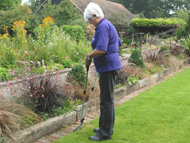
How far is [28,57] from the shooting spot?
670 cm

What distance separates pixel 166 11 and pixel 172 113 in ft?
164

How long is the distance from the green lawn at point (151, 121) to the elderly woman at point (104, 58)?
29 centimetres

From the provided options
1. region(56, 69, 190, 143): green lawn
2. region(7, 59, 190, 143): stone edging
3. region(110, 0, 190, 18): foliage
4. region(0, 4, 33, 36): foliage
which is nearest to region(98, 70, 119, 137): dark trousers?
region(56, 69, 190, 143): green lawn

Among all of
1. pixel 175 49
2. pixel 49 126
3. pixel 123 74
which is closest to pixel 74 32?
pixel 175 49

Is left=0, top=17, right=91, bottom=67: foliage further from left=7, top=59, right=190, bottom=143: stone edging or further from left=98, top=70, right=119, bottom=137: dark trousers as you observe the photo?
left=98, top=70, right=119, bottom=137: dark trousers

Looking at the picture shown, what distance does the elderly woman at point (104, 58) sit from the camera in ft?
10.3

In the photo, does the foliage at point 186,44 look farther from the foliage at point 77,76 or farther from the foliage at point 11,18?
the foliage at point 11,18

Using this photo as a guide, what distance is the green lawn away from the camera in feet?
11.6

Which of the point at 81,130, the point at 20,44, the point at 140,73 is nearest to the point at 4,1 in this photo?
the point at 20,44

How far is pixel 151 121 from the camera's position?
4180 millimetres

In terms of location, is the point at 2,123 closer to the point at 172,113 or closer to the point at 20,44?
the point at 172,113

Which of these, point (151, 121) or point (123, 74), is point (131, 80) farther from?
point (151, 121)

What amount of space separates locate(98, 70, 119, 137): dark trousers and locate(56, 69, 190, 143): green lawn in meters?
0.21

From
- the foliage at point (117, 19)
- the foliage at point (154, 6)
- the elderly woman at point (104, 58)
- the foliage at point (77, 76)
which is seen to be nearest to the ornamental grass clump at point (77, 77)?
the foliage at point (77, 76)
